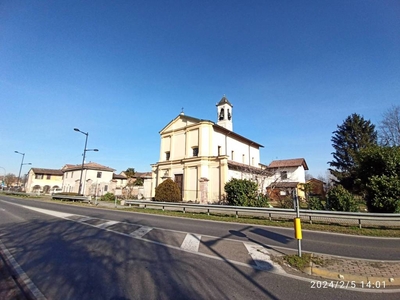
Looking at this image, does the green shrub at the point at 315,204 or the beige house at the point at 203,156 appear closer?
the green shrub at the point at 315,204

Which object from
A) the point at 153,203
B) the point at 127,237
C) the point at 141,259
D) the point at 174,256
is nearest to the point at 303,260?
the point at 174,256

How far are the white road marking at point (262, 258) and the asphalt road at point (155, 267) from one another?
10.3 inches

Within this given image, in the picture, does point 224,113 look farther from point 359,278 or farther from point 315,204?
point 359,278

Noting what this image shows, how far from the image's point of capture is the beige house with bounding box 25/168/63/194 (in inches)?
2418

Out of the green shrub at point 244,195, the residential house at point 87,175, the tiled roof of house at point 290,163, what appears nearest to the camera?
the green shrub at point 244,195

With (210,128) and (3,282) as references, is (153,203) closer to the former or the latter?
(210,128)

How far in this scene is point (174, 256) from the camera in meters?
5.78

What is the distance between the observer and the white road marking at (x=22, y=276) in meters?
3.76

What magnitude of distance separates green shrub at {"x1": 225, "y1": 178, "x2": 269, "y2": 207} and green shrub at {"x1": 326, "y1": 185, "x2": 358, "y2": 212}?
489 centimetres

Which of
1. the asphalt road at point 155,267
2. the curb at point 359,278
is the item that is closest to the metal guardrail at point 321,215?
the asphalt road at point 155,267

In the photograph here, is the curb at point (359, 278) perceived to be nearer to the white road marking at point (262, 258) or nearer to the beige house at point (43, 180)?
the white road marking at point (262, 258)

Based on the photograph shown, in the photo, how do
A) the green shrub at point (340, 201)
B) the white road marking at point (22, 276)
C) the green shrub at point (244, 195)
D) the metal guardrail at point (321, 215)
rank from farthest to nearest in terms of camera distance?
1. the green shrub at point (244, 195)
2. the green shrub at point (340, 201)
3. the metal guardrail at point (321, 215)
4. the white road marking at point (22, 276)

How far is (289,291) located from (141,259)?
341cm

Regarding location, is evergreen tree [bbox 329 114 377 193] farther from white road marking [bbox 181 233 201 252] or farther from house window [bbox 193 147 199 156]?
white road marking [bbox 181 233 201 252]
